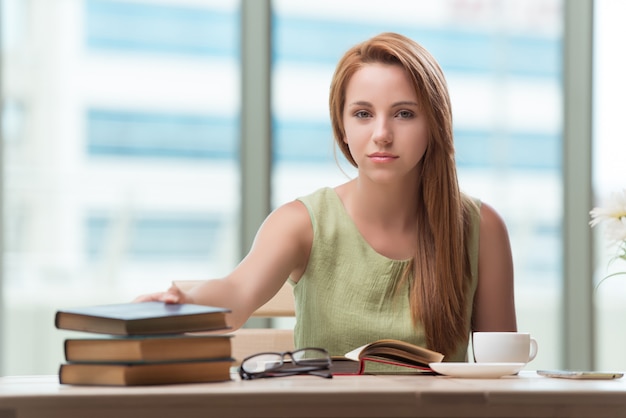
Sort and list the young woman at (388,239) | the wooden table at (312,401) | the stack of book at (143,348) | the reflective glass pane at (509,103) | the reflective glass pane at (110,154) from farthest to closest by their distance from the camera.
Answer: the reflective glass pane at (509,103)
the reflective glass pane at (110,154)
the young woman at (388,239)
the stack of book at (143,348)
the wooden table at (312,401)

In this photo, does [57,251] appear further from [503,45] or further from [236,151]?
[503,45]

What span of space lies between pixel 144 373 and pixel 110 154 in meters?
2.16

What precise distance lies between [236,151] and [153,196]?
33cm

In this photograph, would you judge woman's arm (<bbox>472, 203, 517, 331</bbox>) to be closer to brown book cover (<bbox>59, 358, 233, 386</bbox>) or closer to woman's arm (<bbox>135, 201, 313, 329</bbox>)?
woman's arm (<bbox>135, 201, 313, 329</bbox>)

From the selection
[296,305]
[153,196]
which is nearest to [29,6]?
[153,196]

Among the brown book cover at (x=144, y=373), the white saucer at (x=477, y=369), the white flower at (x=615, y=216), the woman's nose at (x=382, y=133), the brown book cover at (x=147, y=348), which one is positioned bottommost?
the white saucer at (x=477, y=369)

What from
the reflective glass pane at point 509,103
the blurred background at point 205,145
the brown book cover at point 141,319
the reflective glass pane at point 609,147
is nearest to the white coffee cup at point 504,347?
the brown book cover at point 141,319

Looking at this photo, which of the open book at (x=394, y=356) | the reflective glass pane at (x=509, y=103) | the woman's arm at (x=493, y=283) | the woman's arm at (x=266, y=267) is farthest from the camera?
the reflective glass pane at (x=509, y=103)

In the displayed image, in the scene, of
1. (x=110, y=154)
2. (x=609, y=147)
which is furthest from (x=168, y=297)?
(x=609, y=147)

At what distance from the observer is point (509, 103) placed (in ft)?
11.3

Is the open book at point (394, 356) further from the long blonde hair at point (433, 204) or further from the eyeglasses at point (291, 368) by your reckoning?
the long blonde hair at point (433, 204)

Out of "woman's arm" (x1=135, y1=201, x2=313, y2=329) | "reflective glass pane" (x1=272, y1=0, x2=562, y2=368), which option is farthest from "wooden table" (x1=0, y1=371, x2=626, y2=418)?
"reflective glass pane" (x1=272, y1=0, x2=562, y2=368)

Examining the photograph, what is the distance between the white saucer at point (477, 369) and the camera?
48.1 inches

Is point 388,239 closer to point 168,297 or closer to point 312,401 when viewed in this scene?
point 168,297
